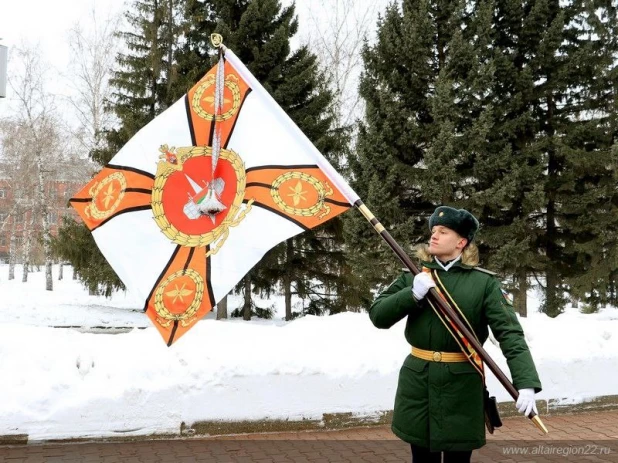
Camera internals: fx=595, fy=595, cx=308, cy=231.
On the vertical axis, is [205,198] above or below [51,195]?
below

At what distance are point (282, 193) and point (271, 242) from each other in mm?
375

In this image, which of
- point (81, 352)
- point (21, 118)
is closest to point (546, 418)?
point (81, 352)

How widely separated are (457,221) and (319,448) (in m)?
3.17

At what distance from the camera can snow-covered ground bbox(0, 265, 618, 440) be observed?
5.38 metres

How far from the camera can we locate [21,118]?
105 feet

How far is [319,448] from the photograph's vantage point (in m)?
5.28

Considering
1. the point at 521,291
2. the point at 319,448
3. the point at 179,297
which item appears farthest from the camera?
the point at 521,291

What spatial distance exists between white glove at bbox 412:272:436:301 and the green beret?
303 millimetres

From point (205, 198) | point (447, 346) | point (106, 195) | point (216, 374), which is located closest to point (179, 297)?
point (205, 198)

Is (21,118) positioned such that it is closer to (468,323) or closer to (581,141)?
(581,141)

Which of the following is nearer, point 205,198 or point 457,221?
point 457,221

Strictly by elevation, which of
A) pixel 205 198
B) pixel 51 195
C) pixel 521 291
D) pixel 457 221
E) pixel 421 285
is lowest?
pixel 521 291

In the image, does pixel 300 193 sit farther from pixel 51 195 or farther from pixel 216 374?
pixel 51 195

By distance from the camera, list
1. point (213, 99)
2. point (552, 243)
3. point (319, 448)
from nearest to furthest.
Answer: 1. point (213, 99)
2. point (319, 448)
3. point (552, 243)
